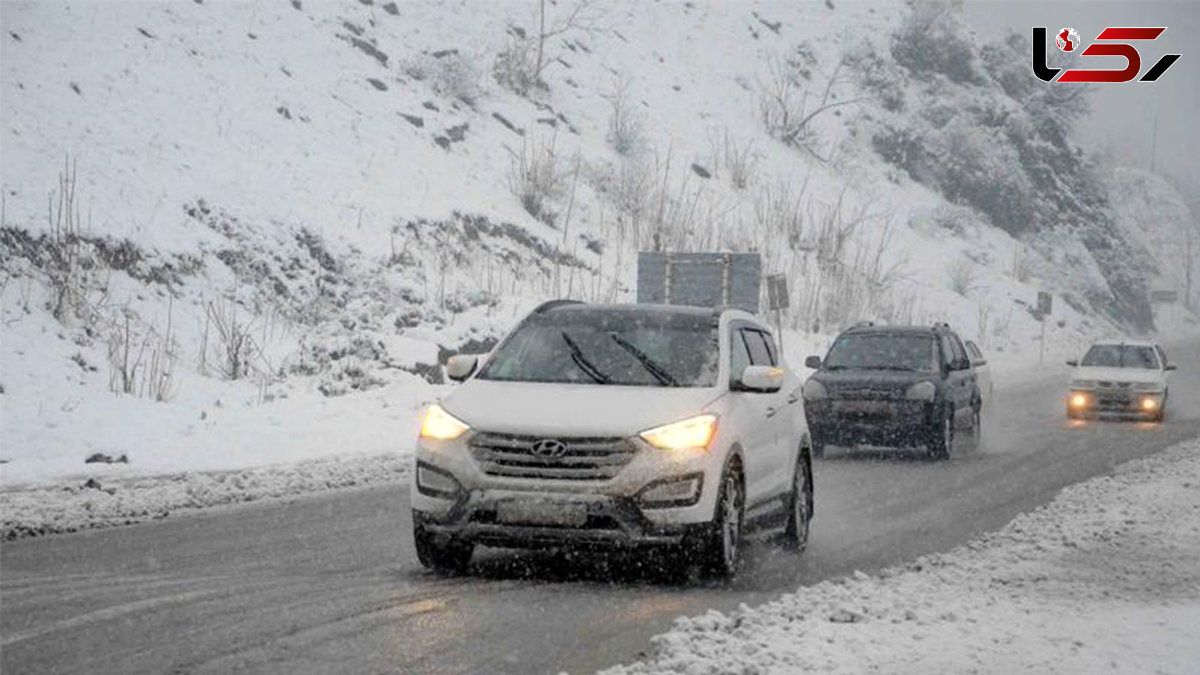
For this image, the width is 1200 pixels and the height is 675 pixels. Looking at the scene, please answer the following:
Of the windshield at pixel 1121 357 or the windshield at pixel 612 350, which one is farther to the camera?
the windshield at pixel 1121 357

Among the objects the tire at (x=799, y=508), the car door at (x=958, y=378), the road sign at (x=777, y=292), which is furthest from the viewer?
the road sign at (x=777, y=292)

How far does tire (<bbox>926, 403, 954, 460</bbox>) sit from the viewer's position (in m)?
20.7

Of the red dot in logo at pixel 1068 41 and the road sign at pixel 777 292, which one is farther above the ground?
the red dot in logo at pixel 1068 41

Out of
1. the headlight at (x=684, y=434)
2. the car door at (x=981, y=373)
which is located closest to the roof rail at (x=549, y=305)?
the headlight at (x=684, y=434)

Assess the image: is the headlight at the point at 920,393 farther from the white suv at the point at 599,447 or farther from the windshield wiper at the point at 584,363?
the windshield wiper at the point at 584,363

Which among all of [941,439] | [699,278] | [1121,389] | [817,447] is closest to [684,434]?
[817,447]

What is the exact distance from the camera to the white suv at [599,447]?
31.1 ft

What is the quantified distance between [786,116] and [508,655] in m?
53.9

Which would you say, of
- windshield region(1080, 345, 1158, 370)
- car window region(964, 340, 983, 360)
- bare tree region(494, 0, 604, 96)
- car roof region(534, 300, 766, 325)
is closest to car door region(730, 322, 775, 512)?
car roof region(534, 300, 766, 325)

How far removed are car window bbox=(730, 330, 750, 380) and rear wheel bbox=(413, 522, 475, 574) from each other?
2.13 meters

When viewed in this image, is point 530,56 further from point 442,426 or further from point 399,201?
point 442,426

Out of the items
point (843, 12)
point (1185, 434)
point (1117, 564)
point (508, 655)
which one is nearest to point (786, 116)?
point (843, 12)

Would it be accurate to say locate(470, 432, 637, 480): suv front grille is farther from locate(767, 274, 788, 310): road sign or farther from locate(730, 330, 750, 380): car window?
locate(767, 274, 788, 310): road sign

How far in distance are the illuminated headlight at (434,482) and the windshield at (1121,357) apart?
2327 centimetres
